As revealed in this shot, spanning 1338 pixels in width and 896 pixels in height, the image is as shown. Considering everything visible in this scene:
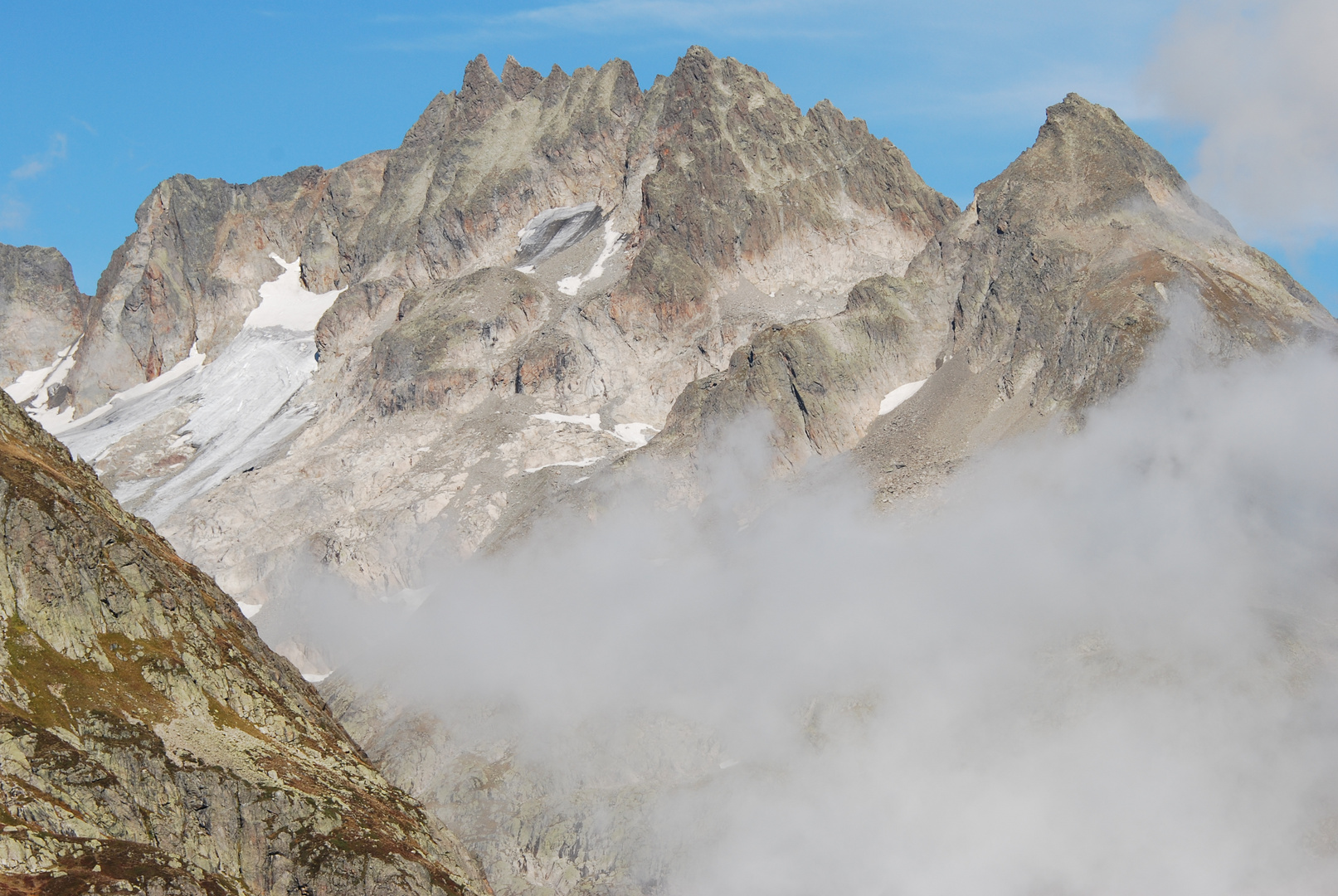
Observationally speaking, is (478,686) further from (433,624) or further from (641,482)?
(641,482)

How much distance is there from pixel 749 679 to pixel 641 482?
34.2 meters

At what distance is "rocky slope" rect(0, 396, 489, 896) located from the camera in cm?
5784

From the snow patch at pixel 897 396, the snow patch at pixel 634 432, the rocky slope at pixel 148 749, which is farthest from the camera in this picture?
the snow patch at pixel 634 432

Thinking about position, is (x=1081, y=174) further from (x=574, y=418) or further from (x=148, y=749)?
(x=148, y=749)

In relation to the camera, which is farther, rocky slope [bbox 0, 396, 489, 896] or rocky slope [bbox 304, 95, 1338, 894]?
rocky slope [bbox 304, 95, 1338, 894]

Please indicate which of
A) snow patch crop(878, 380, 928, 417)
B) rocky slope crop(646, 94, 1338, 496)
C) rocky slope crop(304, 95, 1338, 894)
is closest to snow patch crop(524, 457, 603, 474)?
rocky slope crop(304, 95, 1338, 894)

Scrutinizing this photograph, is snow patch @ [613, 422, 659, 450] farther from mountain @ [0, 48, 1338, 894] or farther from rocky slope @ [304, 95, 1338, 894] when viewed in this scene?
rocky slope @ [304, 95, 1338, 894]

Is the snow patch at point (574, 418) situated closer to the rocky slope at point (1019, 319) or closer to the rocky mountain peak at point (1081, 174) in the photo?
the rocky slope at point (1019, 319)

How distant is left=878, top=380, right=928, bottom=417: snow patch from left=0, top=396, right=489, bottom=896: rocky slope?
282ft

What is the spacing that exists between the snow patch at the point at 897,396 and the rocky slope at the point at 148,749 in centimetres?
8602

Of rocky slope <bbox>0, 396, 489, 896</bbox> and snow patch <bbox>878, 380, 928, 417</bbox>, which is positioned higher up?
snow patch <bbox>878, 380, 928, 417</bbox>

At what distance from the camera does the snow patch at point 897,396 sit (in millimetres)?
155875

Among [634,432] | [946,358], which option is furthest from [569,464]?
[946,358]

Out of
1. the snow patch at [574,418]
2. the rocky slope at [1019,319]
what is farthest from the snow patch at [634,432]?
the rocky slope at [1019,319]
